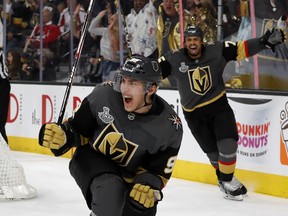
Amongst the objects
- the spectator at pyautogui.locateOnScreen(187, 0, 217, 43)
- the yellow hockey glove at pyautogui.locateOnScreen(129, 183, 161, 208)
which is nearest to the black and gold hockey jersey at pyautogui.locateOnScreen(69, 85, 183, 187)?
the yellow hockey glove at pyautogui.locateOnScreen(129, 183, 161, 208)

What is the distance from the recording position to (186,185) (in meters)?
6.54

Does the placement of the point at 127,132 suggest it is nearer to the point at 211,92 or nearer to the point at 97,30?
the point at 211,92

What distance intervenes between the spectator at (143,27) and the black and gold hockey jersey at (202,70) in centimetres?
160

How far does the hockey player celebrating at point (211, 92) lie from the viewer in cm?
594

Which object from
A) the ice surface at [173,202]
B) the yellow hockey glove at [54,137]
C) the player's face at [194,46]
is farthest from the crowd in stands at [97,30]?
the yellow hockey glove at [54,137]

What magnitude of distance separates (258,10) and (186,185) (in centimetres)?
147

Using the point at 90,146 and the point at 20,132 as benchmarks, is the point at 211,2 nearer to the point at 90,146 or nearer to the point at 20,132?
the point at 20,132

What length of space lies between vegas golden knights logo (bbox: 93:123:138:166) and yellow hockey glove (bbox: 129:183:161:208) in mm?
217

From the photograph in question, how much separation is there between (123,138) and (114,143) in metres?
0.04

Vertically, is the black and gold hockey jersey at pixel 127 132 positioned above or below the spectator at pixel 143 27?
above

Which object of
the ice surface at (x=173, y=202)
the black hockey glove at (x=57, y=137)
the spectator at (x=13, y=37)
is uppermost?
the black hockey glove at (x=57, y=137)

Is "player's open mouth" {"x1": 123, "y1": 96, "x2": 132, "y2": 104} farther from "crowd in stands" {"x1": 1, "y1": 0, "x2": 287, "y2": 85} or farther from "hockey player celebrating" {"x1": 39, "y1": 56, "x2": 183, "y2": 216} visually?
"crowd in stands" {"x1": 1, "y1": 0, "x2": 287, "y2": 85}

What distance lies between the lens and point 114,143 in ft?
11.3

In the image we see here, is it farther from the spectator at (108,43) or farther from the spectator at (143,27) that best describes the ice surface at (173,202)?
the spectator at (108,43)
